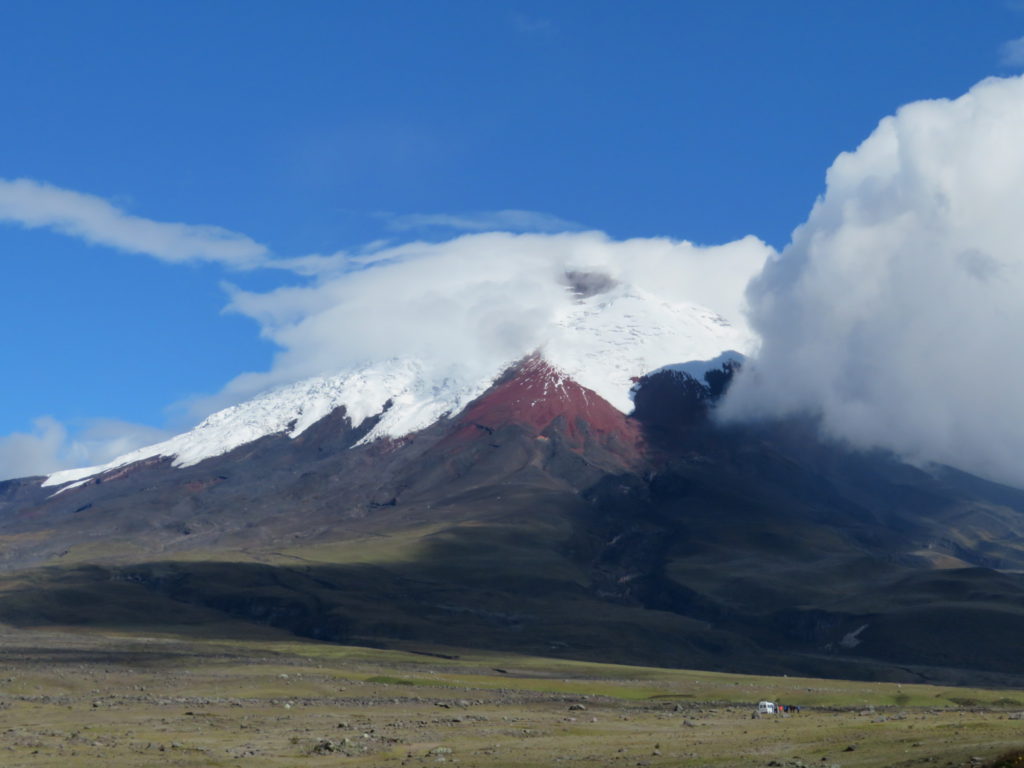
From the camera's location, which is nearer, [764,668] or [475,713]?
[475,713]

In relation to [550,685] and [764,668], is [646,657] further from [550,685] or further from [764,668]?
[550,685]

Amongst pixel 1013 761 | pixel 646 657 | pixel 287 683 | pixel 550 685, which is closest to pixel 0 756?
pixel 1013 761

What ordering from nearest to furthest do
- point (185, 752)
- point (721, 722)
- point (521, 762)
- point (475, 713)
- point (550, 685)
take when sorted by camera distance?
point (521, 762) < point (185, 752) < point (721, 722) < point (475, 713) < point (550, 685)

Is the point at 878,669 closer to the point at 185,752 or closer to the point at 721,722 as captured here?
the point at 721,722

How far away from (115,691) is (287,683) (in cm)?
1500

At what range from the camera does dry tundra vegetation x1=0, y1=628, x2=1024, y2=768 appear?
58406 millimetres

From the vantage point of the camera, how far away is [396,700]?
103 m

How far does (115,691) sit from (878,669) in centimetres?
11965

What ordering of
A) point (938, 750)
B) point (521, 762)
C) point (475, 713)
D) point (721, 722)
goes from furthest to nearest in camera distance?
point (475, 713), point (721, 722), point (521, 762), point (938, 750)

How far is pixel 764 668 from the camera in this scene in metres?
197

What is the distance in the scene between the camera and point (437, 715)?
88.4 metres

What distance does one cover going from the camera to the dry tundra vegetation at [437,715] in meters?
58.4

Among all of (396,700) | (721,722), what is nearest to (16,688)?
(396,700)

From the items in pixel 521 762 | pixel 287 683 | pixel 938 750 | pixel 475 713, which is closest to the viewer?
pixel 938 750
